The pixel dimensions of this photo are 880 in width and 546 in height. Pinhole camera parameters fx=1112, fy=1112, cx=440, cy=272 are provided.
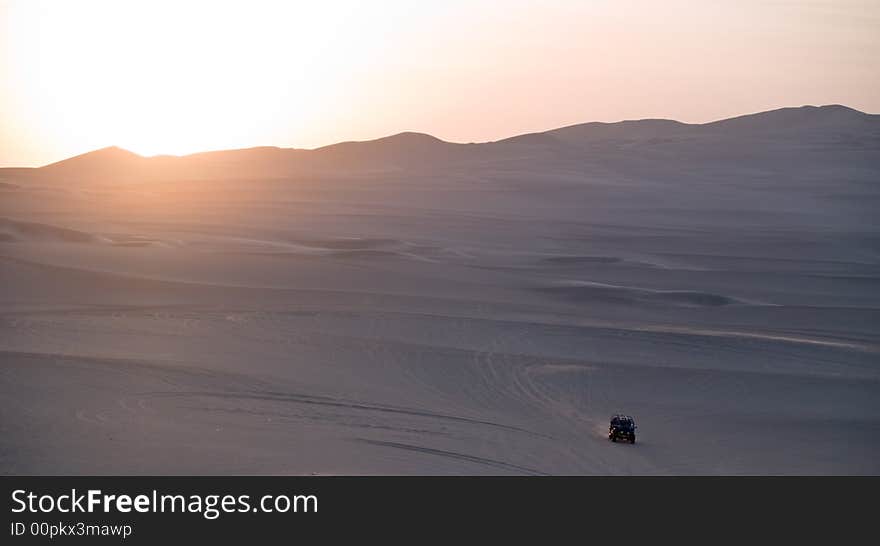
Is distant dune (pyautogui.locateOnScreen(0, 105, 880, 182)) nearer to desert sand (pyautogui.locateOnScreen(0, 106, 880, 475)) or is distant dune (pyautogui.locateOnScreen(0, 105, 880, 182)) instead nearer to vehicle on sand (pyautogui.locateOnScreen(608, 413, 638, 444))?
desert sand (pyautogui.locateOnScreen(0, 106, 880, 475))

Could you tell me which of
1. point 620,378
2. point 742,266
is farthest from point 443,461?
point 742,266

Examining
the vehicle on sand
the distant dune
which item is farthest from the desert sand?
the distant dune

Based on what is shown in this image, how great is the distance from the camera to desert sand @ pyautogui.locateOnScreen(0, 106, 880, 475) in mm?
14227

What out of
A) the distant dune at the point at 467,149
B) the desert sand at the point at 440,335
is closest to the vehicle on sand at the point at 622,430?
the desert sand at the point at 440,335

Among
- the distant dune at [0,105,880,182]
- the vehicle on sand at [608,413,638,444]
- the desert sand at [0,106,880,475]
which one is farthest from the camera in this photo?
the distant dune at [0,105,880,182]

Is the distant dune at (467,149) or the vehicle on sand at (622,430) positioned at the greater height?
the distant dune at (467,149)

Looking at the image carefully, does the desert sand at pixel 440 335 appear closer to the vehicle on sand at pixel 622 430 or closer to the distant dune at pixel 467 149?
the vehicle on sand at pixel 622 430

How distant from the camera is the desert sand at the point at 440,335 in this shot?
14.2 m

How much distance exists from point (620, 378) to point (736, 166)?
176ft

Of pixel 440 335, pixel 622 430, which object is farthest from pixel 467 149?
pixel 622 430

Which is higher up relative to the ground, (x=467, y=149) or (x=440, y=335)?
(x=467, y=149)

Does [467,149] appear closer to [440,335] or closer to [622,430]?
[440,335]

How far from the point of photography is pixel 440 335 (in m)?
22.2
